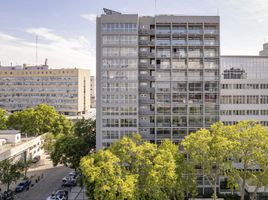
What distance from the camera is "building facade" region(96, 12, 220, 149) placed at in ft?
148

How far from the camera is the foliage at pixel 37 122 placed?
69.7 meters

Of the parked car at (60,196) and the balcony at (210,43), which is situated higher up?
the balcony at (210,43)

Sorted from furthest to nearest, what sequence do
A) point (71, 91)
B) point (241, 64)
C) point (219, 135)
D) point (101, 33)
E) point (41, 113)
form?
point (71, 91) < point (41, 113) < point (241, 64) < point (101, 33) < point (219, 135)

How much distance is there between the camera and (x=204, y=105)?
149ft

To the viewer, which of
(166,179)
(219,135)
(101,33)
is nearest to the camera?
(166,179)

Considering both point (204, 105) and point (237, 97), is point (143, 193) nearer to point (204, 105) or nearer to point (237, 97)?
point (204, 105)

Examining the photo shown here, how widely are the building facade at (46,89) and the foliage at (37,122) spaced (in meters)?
35.2

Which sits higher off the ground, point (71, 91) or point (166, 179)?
point (71, 91)

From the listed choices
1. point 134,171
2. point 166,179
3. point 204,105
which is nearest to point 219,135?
point 166,179

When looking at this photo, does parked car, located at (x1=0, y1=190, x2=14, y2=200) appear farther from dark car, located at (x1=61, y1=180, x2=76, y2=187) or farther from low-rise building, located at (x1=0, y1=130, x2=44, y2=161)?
dark car, located at (x1=61, y1=180, x2=76, y2=187)

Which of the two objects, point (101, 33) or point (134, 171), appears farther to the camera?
point (101, 33)

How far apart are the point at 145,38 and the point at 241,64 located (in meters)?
18.5

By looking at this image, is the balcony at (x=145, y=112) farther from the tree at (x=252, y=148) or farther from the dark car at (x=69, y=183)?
the tree at (x=252, y=148)

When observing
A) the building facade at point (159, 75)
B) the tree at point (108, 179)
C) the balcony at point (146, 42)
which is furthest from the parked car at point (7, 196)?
the balcony at point (146, 42)
